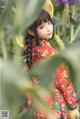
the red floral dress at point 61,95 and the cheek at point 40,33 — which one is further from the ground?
the cheek at point 40,33

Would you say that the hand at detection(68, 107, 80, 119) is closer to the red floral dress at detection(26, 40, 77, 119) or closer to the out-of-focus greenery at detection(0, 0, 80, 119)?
the red floral dress at detection(26, 40, 77, 119)

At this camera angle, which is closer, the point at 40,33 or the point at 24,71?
the point at 24,71

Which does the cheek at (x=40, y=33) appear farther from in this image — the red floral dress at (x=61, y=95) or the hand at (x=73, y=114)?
the hand at (x=73, y=114)

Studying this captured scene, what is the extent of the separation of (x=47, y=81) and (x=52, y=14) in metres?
0.88

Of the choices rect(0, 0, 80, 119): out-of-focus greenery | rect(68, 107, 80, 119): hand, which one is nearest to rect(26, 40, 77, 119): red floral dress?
rect(68, 107, 80, 119): hand

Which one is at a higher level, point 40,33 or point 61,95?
point 40,33

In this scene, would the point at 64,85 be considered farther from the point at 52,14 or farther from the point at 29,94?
the point at 29,94

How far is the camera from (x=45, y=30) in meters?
1.22

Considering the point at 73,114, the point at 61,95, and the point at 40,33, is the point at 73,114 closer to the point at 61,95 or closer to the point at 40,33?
the point at 61,95

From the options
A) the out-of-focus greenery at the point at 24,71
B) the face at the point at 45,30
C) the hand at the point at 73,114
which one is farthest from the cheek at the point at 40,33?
the out-of-focus greenery at the point at 24,71

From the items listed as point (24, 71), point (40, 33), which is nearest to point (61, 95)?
point (40, 33)

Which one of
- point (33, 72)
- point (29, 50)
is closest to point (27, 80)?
point (33, 72)

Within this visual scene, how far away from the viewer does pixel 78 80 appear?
1.19 feet

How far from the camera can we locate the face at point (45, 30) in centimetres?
121
